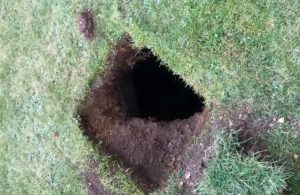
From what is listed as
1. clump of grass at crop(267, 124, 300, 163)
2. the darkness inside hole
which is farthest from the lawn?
the darkness inside hole

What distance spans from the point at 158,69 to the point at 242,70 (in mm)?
1131

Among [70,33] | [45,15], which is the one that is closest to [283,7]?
[70,33]

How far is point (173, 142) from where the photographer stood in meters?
3.70

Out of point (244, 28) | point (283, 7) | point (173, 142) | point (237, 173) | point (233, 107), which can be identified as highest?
point (283, 7)

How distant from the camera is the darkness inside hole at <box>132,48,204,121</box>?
4.26 m

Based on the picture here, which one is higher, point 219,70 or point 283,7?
point 283,7

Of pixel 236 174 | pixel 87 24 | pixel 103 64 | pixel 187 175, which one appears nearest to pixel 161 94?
pixel 103 64

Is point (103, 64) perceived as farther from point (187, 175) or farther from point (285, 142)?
point (285, 142)

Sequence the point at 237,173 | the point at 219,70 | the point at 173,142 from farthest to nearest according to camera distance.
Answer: the point at 173,142 < the point at 219,70 < the point at 237,173

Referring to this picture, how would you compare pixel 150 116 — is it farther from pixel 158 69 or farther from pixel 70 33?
pixel 70 33

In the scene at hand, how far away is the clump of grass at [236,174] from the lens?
3.04m

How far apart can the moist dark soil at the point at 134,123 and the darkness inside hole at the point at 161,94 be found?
1 cm

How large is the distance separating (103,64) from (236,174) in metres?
1.35

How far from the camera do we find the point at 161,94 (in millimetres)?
4824
